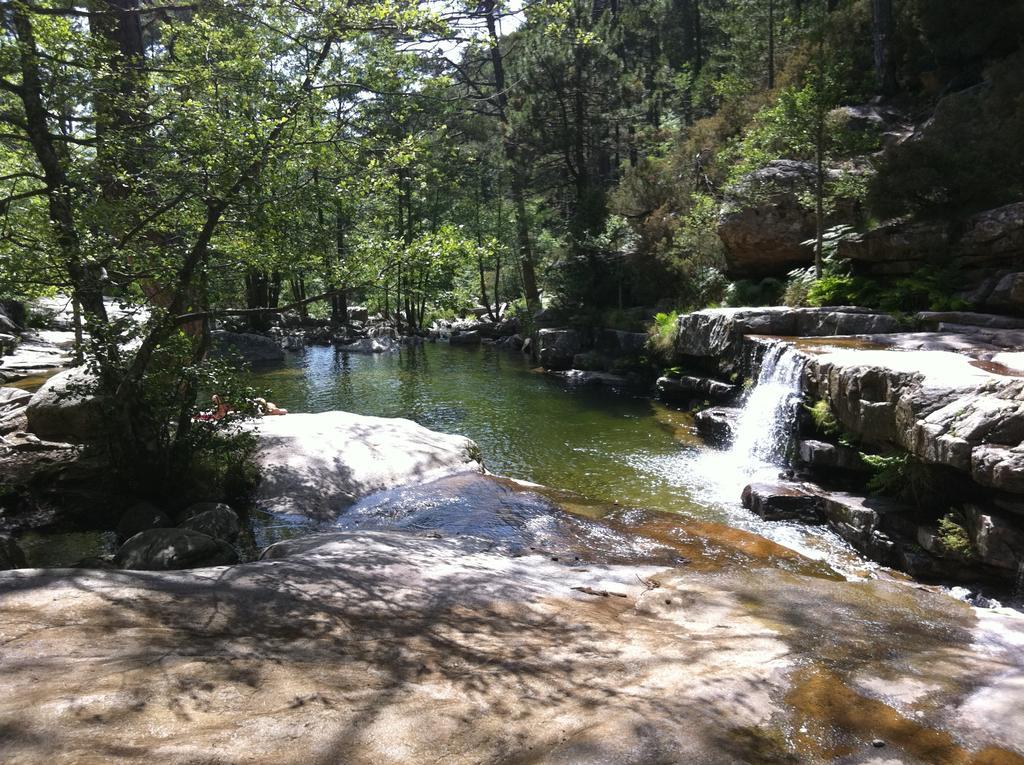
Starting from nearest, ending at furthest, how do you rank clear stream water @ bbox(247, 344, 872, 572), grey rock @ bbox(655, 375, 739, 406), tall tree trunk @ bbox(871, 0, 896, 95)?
clear stream water @ bbox(247, 344, 872, 572) → grey rock @ bbox(655, 375, 739, 406) → tall tree trunk @ bbox(871, 0, 896, 95)

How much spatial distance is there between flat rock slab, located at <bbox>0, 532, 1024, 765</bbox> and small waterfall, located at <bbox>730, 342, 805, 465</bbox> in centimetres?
591

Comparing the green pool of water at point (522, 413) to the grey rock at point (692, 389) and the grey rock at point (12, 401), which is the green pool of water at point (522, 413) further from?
the grey rock at point (12, 401)

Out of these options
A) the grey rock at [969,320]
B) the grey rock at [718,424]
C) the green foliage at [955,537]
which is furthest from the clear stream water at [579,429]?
the grey rock at [969,320]

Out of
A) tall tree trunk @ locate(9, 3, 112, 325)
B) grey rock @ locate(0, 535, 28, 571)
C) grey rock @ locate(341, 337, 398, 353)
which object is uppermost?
tall tree trunk @ locate(9, 3, 112, 325)

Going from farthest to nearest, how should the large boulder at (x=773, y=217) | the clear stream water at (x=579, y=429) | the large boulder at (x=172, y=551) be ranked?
the large boulder at (x=773, y=217)
the clear stream water at (x=579, y=429)
the large boulder at (x=172, y=551)

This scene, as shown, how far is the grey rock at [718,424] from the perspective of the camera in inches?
472

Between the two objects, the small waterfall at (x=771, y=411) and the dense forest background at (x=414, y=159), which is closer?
the dense forest background at (x=414, y=159)

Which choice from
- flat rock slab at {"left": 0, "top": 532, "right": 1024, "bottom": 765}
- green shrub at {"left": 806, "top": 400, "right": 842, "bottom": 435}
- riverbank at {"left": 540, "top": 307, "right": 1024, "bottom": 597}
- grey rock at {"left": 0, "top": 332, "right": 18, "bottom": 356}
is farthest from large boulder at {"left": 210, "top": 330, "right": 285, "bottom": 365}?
flat rock slab at {"left": 0, "top": 532, "right": 1024, "bottom": 765}

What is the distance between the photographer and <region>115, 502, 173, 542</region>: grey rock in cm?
680

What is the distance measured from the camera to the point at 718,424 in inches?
484

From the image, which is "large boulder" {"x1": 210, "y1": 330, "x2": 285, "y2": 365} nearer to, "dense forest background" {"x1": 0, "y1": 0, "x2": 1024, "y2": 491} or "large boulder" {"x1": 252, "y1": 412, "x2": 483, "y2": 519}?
"dense forest background" {"x1": 0, "y1": 0, "x2": 1024, "y2": 491}

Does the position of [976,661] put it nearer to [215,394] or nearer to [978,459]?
[978,459]

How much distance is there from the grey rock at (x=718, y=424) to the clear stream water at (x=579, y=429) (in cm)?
30

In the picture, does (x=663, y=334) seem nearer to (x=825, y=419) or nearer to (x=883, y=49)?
(x=825, y=419)
